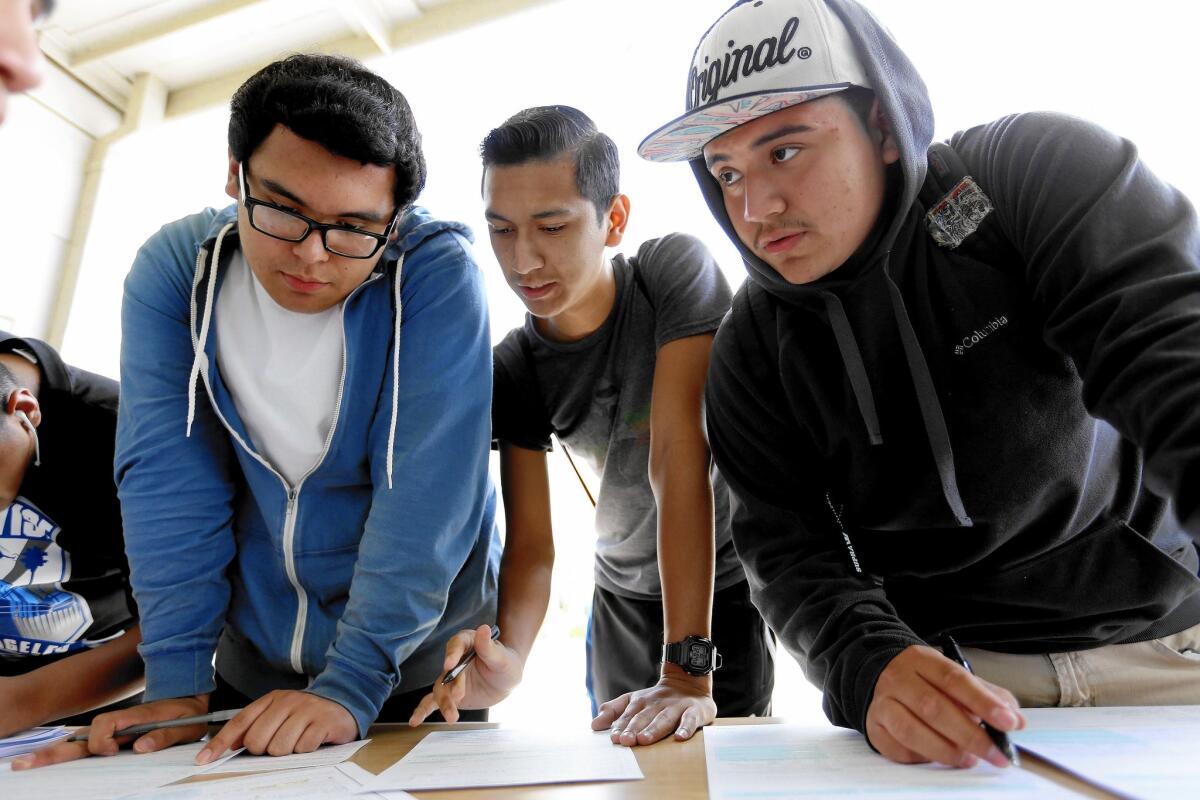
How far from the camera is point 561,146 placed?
152 centimetres

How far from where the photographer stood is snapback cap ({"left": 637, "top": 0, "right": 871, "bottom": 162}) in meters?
0.99

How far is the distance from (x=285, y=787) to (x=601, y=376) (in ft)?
2.94

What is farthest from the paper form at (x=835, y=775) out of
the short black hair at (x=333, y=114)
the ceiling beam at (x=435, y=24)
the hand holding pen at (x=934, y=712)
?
the ceiling beam at (x=435, y=24)

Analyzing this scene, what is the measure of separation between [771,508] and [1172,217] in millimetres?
540

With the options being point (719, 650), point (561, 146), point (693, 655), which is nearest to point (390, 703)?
point (693, 655)

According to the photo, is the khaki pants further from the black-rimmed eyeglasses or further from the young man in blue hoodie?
the black-rimmed eyeglasses

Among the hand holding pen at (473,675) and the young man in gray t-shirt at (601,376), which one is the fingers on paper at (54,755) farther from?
the young man in gray t-shirt at (601,376)

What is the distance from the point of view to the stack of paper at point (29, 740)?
1093 mm

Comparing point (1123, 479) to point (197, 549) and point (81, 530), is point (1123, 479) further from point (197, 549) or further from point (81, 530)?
point (81, 530)

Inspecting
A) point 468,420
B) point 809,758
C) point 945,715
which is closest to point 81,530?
point 468,420

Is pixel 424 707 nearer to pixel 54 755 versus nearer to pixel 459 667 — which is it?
pixel 459 667

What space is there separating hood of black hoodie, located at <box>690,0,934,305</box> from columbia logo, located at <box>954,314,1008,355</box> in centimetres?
14

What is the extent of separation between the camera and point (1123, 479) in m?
0.97

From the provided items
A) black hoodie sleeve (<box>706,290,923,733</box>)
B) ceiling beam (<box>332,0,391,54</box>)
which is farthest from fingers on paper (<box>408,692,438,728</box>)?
ceiling beam (<box>332,0,391,54</box>)
